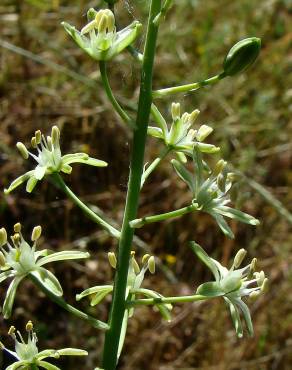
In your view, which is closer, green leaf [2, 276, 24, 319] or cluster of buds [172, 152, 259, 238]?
green leaf [2, 276, 24, 319]

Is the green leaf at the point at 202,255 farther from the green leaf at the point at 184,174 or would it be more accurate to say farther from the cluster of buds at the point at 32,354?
the cluster of buds at the point at 32,354

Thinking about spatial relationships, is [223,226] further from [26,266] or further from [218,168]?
[26,266]

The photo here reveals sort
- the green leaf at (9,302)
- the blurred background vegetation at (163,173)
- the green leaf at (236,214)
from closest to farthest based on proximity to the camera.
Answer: the green leaf at (9,302) → the green leaf at (236,214) → the blurred background vegetation at (163,173)

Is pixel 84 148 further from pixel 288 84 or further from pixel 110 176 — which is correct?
pixel 288 84

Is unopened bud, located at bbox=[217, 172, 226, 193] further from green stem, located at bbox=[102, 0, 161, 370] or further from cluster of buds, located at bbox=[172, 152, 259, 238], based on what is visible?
green stem, located at bbox=[102, 0, 161, 370]

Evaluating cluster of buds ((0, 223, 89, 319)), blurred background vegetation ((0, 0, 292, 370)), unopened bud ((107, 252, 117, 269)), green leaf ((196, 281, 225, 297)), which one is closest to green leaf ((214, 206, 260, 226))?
green leaf ((196, 281, 225, 297))

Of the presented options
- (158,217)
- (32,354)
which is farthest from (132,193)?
(32,354)

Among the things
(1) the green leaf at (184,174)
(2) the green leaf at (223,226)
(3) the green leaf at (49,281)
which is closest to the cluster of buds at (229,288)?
(2) the green leaf at (223,226)

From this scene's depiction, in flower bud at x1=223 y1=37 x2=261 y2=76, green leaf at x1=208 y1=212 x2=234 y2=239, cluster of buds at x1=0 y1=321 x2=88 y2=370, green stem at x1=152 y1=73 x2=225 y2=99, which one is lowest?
cluster of buds at x1=0 y1=321 x2=88 y2=370
